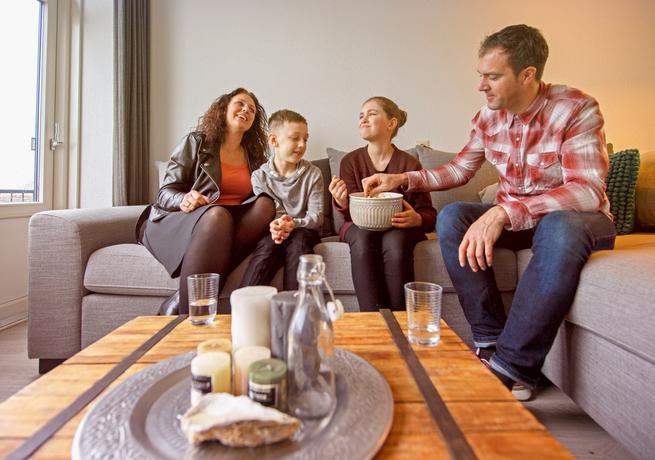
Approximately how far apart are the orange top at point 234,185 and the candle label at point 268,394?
1.31m

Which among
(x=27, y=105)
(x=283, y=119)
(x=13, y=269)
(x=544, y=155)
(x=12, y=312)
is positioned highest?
(x=27, y=105)

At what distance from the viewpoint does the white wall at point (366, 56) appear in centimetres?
242

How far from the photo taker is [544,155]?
1284 millimetres

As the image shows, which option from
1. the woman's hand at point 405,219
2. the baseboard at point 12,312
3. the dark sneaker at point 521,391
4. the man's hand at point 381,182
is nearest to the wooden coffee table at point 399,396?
the dark sneaker at point 521,391

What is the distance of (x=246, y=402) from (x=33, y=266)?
1.34 meters

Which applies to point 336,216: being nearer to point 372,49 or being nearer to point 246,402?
point 372,49

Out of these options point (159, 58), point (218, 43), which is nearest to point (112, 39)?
point (159, 58)

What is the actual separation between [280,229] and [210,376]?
97cm

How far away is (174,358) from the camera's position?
0.64 meters

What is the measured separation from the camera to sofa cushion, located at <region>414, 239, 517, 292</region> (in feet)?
4.56

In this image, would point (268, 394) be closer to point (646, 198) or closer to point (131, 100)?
point (646, 198)

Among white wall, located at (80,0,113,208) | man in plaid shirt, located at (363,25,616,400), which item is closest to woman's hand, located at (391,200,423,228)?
man in plaid shirt, located at (363,25,616,400)

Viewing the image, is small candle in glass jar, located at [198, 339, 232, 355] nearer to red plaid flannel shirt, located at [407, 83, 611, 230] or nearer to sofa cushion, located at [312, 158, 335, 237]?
red plaid flannel shirt, located at [407, 83, 611, 230]

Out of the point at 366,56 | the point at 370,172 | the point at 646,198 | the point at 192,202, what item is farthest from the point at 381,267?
the point at 366,56
